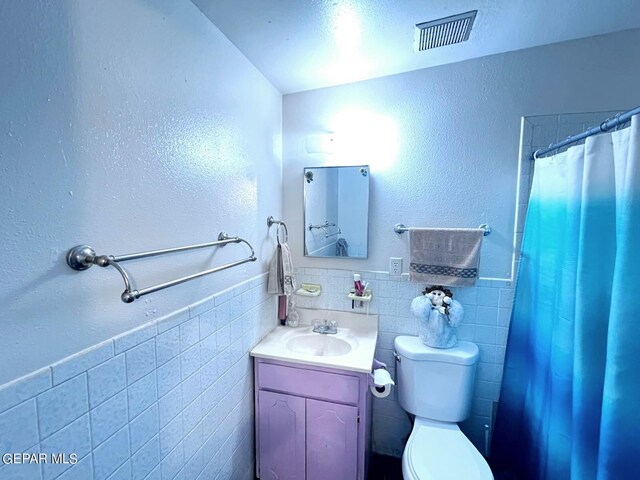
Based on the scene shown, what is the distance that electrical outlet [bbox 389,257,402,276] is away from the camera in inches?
68.0

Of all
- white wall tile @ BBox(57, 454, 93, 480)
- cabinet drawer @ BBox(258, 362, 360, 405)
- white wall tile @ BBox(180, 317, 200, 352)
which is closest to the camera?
white wall tile @ BBox(57, 454, 93, 480)

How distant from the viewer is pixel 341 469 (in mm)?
1418

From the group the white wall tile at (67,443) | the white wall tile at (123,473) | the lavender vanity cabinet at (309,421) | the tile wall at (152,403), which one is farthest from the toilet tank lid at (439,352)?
the white wall tile at (67,443)

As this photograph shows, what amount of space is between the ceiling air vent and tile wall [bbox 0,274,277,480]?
144 cm

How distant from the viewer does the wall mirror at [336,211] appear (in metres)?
1.76

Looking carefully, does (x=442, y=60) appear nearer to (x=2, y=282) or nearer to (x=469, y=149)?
(x=469, y=149)

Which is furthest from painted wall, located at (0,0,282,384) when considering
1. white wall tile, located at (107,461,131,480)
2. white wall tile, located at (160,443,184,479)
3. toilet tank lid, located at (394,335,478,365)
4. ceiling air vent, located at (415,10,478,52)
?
toilet tank lid, located at (394,335,478,365)

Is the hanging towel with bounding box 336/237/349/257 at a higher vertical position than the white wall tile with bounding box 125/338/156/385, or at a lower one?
higher

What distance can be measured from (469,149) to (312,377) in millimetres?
1472

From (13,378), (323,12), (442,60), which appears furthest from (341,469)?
(442,60)

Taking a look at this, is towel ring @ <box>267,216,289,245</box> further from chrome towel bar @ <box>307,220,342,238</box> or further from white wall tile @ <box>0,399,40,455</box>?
white wall tile @ <box>0,399,40,455</box>

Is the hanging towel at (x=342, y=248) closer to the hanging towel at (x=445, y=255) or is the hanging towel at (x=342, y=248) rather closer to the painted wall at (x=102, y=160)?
the hanging towel at (x=445, y=255)

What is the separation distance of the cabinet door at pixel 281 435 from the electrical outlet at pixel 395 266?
86cm

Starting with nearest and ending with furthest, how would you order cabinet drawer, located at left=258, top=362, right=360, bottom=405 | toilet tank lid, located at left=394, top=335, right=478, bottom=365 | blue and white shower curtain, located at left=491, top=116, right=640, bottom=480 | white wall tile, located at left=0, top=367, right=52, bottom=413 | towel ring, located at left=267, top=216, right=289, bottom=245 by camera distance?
white wall tile, located at left=0, top=367, right=52, bottom=413
blue and white shower curtain, located at left=491, top=116, right=640, bottom=480
cabinet drawer, located at left=258, top=362, right=360, bottom=405
toilet tank lid, located at left=394, top=335, right=478, bottom=365
towel ring, located at left=267, top=216, right=289, bottom=245
